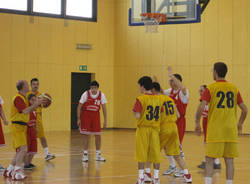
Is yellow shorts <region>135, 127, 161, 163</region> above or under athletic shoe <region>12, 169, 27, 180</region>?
above

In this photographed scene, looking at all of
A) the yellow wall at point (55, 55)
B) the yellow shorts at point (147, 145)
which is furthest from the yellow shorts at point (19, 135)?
the yellow wall at point (55, 55)

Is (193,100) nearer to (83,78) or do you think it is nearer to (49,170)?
(83,78)

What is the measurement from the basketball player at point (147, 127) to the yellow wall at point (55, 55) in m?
11.0

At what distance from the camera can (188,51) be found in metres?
17.4

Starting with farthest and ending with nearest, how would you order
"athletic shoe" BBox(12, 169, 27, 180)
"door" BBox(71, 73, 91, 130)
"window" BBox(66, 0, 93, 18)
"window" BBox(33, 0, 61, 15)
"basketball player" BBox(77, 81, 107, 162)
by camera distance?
"door" BBox(71, 73, 91, 130)
"window" BBox(66, 0, 93, 18)
"window" BBox(33, 0, 61, 15)
"basketball player" BBox(77, 81, 107, 162)
"athletic shoe" BBox(12, 169, 27, 180)

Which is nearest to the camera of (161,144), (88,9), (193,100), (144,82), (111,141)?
(144,82)

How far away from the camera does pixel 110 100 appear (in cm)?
1914

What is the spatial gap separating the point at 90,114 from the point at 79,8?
31.0 ft

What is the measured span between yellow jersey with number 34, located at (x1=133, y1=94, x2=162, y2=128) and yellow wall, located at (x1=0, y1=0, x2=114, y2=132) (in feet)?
36.2

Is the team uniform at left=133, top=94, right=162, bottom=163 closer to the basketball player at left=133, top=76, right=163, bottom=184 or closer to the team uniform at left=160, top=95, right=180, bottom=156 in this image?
the basketball player at left=133, top=76, right=163, bottom=184

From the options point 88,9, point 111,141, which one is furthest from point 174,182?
point 88,9

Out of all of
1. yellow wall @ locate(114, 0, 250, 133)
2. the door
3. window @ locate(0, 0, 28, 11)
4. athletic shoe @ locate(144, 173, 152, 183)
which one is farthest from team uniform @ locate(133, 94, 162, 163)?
the door

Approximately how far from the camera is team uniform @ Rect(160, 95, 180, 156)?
23.4 feet

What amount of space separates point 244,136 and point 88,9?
27.6 feet
